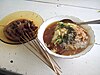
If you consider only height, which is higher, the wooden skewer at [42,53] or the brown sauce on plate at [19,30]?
the brown sauce on plate at [19,30]

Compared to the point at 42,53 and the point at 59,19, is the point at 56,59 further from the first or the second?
the point at 59,19

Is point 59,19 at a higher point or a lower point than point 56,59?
higher

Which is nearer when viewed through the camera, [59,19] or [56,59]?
[56,59]

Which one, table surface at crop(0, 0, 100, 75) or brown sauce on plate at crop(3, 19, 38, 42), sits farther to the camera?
brown sauce on plate at crop(3, 19, 38, 42)

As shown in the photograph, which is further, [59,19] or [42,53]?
[59,19]

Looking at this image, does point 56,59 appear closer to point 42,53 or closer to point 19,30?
point 42,53

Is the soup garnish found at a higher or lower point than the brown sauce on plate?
lower

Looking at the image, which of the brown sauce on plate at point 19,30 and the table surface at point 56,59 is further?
the brown sauce on plate at point 19,30

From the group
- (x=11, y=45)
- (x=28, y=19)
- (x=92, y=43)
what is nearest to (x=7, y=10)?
(x=28, y=19)

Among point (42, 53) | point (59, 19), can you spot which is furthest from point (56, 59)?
→ point (59, 19)
